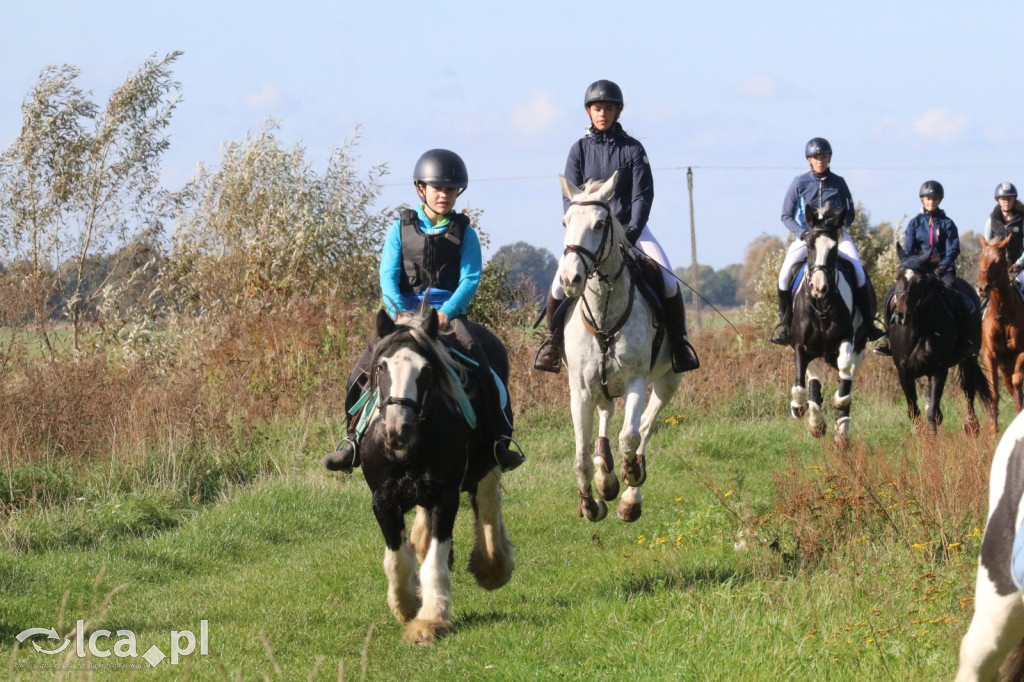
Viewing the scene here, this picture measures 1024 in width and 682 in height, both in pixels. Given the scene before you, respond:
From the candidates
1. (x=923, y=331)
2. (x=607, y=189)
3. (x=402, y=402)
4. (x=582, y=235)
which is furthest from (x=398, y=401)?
(x=923, y=331)

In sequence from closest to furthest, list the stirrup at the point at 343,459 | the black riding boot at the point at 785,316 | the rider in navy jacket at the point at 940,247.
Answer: the stirrup at the point at 343,459
the black riding boot at the point at 785,316
the rider in navy jacket at the point at 940,247

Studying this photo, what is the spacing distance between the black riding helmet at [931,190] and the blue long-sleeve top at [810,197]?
233cm

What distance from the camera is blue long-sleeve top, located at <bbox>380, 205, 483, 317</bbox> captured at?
7820 millimetres

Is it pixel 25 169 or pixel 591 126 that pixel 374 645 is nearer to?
pixel 591 126

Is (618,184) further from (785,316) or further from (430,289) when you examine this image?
(785,316)

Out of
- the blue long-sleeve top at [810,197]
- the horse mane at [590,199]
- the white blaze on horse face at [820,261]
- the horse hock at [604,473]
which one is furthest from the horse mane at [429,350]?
the blue long-sleeve top at [810,197]

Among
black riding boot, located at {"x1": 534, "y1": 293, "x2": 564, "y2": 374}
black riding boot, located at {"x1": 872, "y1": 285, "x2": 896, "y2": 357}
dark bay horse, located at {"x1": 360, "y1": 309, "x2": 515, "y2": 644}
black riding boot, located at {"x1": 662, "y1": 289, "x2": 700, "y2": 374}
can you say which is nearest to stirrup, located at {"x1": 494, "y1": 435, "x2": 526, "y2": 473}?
dark bay horse, located at {"x1": 360, "y1": 309, "x2": 515, "y2": 644}

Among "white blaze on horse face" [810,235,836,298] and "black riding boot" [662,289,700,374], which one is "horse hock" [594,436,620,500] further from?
"white blaze on horse face" [810,235,836,298]

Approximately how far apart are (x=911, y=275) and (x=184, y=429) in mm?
9088

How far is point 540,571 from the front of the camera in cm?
909

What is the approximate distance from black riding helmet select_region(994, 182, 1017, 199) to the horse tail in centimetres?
340

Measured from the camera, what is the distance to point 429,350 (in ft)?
22.8

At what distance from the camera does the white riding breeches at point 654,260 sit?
10.0m

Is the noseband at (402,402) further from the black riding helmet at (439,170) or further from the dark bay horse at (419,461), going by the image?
the black riding helmet at (439,170)
